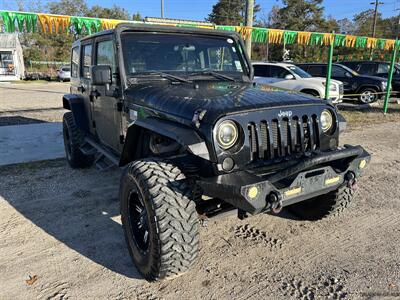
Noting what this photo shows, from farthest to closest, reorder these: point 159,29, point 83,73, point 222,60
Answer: point 83,73, point 222,60, point 159,29

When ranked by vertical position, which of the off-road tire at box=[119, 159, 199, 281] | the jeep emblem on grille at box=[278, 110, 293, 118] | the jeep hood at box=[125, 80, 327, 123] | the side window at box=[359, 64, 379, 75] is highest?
the jeep hood at box=[125, 80, 327, 123]

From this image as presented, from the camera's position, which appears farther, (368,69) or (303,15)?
(303,15)

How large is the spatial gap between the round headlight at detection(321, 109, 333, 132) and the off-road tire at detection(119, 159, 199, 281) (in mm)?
1393

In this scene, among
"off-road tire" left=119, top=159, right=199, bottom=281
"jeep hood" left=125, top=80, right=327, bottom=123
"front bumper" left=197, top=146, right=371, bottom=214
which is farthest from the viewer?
"jeep hood" left=125, top=80, right=327, bottom=123

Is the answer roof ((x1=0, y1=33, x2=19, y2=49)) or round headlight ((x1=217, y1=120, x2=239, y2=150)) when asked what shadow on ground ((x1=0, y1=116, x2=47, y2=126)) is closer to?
round headlight ((x1=217, y1=120, x2=239, y2=150))

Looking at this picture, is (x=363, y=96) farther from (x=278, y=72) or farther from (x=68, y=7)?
(x=68, y=7)

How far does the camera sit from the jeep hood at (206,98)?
8.92 ft

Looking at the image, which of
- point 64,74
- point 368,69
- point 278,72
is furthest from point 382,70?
point 64,74

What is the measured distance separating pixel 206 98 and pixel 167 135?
0.48m

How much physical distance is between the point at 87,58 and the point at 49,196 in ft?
6.35

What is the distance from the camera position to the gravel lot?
2721 mm

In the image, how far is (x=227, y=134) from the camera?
8.66ft

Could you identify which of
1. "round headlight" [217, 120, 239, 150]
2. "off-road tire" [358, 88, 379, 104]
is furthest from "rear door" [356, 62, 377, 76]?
"round headlight" [217, 120, 239, 150]

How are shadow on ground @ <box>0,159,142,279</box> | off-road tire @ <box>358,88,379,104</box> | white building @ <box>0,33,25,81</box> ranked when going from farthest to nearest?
white building @ <box>0,33,25,81</box>
off-road tire @ <box>358,88,379,104</box>
shadow on ground @ <box>0,159,142,279</box>
